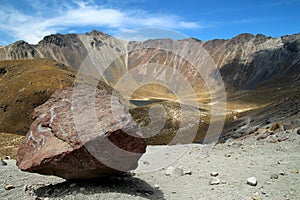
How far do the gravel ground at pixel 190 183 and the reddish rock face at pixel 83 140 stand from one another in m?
0.62

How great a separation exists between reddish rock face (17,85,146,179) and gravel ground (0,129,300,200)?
62 cm

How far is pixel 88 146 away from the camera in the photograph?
25.6 ft

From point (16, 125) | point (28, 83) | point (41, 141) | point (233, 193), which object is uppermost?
point (41, 141)

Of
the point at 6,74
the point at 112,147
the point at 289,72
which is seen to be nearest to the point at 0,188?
the point at 112,147

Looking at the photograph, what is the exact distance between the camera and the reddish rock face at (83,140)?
25.8ft

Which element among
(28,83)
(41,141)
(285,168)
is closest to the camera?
(41,141)

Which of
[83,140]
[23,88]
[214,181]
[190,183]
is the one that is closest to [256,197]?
[214,181]

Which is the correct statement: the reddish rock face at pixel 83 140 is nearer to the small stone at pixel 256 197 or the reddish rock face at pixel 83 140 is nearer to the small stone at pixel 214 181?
the small stone at pixel 214 181

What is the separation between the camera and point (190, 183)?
9.67 meters

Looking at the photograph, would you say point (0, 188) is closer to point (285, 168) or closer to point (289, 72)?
point (285, 168)

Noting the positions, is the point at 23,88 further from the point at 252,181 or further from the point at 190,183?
the point at 252,181

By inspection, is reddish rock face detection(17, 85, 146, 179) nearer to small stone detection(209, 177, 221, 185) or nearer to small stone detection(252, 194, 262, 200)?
small stone detection(209, 177, 221, 185)

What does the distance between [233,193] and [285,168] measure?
2.99 metres

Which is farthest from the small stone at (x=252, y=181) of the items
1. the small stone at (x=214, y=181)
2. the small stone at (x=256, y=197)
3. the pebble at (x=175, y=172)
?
the pebble at (x=175, y=172)
